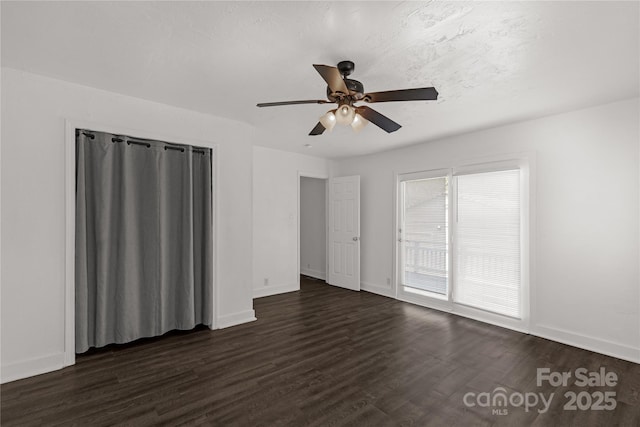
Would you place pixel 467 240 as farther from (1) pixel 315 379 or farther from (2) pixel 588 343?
(1) pixel 315 379

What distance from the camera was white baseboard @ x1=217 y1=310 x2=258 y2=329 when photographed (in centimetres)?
379

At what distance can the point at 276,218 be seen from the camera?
5598mm

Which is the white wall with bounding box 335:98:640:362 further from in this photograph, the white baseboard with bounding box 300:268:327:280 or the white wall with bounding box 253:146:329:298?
the white baseboard with bounding box 300:268:327:280

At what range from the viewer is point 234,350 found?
125 inches

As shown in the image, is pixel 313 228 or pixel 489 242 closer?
pixel 489 242

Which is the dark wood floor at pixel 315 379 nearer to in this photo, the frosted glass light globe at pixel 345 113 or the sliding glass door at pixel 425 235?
the sliding glass door at pixel 425 235

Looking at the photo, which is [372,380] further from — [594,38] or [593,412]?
[594,38]

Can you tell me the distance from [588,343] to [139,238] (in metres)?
4.99

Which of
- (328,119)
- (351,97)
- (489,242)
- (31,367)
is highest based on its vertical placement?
(351,97)

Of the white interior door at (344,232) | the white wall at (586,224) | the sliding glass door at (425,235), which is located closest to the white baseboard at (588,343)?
the white wall at (586,224)

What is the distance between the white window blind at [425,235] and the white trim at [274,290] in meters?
2.03

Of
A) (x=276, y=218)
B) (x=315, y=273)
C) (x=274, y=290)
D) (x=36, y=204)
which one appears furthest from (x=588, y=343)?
→ (x=36, y=204)

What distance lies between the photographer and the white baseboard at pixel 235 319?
379 centimetres

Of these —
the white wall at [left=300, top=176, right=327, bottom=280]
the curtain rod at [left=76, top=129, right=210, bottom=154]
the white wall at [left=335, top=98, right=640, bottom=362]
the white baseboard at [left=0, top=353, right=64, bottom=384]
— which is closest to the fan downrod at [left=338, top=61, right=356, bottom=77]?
the curtain rod at [left=76, top=129, right=210, bottom=154]
